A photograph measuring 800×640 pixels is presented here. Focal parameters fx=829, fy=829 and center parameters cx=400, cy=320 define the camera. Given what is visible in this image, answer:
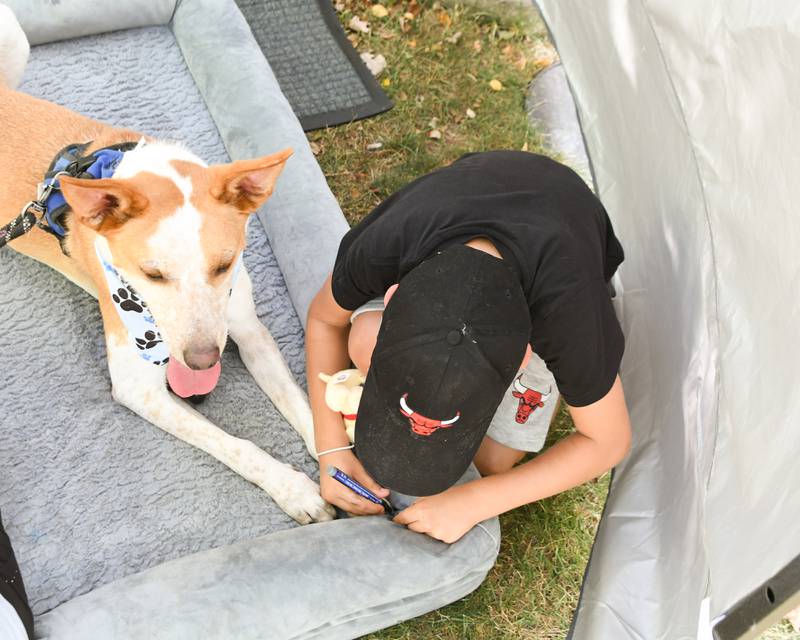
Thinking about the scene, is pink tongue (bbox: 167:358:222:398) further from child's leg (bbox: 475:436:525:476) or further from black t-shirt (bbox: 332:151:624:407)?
child's leg (bbox: 475:436:525:476)

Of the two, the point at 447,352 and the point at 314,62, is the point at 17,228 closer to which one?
the point at 447,352

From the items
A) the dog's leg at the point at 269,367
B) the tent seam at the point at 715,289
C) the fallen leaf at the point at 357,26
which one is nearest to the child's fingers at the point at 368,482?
the dog's leg at the point at 269,367

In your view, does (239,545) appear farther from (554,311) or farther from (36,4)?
(36,4)

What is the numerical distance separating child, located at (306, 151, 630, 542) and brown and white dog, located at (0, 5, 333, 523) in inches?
7.7

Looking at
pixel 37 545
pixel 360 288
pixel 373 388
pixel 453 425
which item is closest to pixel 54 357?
pixel 37 545

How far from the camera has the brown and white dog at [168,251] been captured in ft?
6.48

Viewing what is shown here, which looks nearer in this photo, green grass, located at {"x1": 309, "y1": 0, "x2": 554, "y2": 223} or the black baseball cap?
the black baseball cap

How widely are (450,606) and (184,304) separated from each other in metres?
1.25

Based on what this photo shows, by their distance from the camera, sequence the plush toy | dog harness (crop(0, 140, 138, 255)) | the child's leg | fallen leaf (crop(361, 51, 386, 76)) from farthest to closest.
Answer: fallen leaf (crop(361, 51, 386, 76)) → the child's leg → the plush toy → dog harness (crop(0, 140, 138, 255))

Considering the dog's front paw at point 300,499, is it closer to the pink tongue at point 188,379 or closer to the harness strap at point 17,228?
the pink tongue at point 188,379

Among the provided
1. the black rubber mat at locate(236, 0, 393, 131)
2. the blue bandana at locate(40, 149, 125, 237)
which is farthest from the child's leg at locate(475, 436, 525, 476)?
the black rubber mat at locate(236, 0, 393, 131)

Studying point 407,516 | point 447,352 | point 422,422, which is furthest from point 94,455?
point 447,352

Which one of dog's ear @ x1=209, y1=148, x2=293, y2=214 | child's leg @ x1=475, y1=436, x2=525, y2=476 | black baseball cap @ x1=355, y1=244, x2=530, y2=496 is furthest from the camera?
child's leg @ x1=475, y1=436, x2=525, y2=476

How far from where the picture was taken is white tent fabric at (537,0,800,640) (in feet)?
4.73
